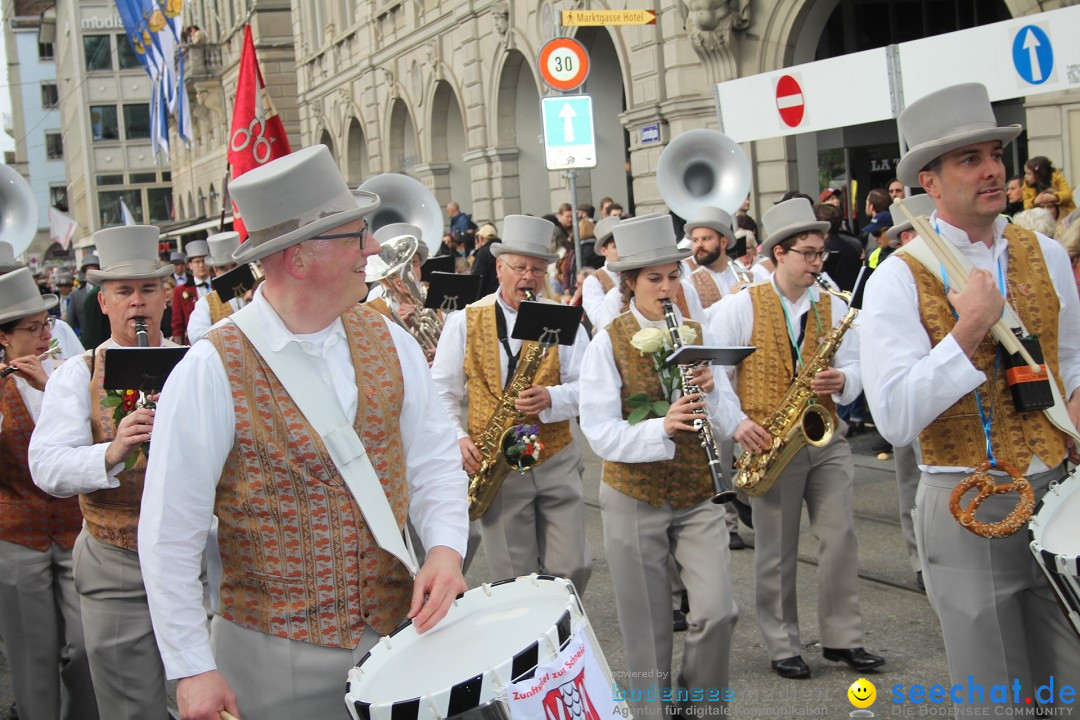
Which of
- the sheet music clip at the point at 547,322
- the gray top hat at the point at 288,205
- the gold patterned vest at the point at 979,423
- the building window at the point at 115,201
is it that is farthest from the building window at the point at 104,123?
the gold patterned vest at the point at 979,423

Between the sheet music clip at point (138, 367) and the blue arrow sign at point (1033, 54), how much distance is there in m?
6.29

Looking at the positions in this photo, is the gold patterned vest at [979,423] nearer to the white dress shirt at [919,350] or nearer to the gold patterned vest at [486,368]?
the white dress shirt at [919,350]

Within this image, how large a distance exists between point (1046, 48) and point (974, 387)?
5.59 m

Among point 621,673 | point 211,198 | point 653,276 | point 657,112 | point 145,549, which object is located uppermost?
point 211,198

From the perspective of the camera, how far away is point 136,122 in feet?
254

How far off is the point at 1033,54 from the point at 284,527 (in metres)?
6.85

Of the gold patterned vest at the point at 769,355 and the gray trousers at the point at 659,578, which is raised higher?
the gold patterned vest at the point at 769,355

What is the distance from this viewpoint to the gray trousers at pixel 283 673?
309 centimetres

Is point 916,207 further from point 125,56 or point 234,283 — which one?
point 125,56

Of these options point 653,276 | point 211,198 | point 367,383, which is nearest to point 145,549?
point 367,383

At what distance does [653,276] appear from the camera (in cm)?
528

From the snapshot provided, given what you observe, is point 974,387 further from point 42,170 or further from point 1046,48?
point 42,170

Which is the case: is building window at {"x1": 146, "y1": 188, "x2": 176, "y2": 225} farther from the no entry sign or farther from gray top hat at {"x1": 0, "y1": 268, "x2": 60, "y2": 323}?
gray top hat at {"x1": 0, "y1": 268, "x2": 60, "y2": 323}

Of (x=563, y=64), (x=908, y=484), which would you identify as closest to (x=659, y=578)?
(x=908, y=484)
